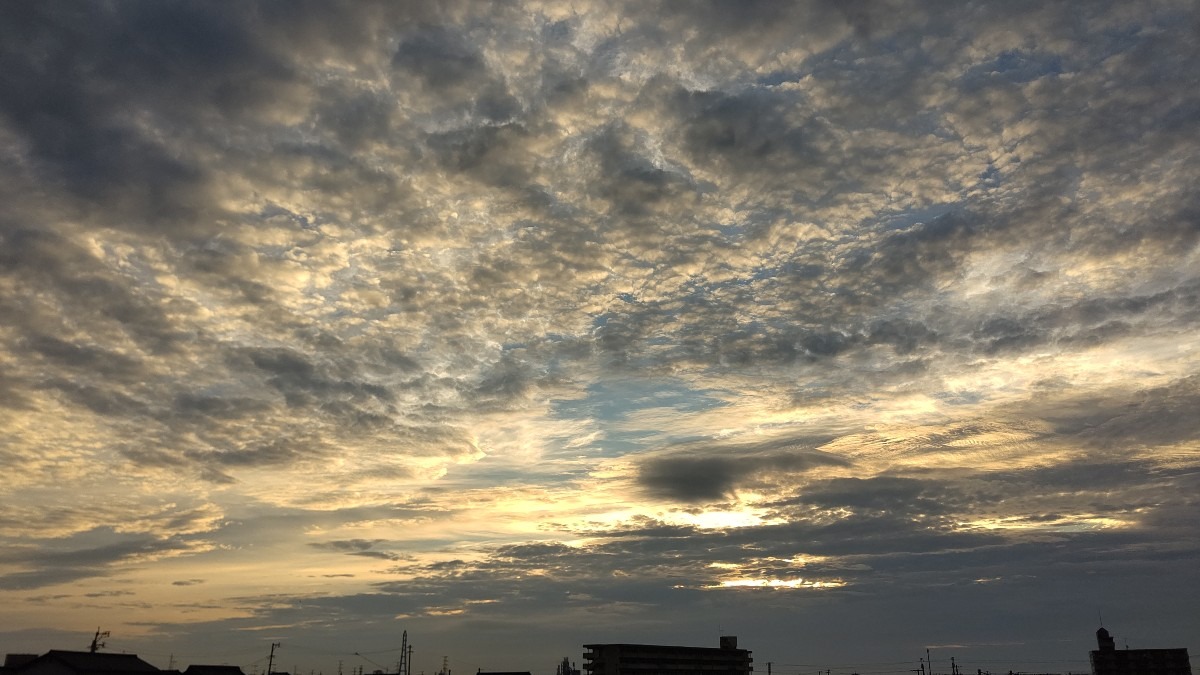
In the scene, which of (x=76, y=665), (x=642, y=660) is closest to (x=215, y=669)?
(x=76, y=665)

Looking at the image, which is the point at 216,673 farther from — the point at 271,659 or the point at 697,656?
the point at 697,656

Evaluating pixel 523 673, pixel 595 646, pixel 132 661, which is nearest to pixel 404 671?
pixel 523 673

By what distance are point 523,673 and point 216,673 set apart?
70.2 metres

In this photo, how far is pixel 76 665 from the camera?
106438mm

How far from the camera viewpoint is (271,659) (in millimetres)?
182375

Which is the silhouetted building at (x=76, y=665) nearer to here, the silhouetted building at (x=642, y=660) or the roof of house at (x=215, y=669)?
→ the roof of house at (x=215, y=669)

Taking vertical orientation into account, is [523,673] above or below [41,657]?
below

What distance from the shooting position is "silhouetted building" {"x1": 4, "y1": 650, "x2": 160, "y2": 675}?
105 meters

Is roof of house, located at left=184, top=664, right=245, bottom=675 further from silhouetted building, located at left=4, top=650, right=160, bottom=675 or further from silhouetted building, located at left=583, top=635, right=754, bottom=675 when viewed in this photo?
silhouetted building, located at left=583, top=635, right=754, bottom=675

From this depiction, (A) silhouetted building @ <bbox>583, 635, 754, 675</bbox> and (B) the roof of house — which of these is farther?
(A) silhouetted building @ <bbox>583, 635, 754, 675</bbox>

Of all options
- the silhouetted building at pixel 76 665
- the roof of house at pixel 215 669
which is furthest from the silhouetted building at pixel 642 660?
the silhouetted building at pixel 76 665

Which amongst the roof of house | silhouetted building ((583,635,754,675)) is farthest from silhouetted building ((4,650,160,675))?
silhouetted building ((583,635,754,675))

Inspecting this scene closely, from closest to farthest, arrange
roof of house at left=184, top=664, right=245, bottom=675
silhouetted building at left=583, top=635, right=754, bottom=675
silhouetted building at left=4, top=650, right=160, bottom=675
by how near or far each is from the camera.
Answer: silhouetted building at left=4, top=650, right=160, bottom=675 → roof of house at left=184, top=664, right=245, bottom=675 → silhouetted building at left=583, top=635, right=754, bottom=675

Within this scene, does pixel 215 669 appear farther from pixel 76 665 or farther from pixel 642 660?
pixel 642 660
